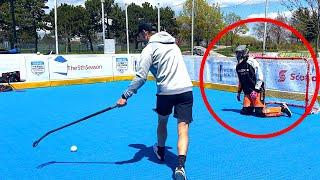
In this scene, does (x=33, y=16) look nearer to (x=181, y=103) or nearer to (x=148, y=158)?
(x=148, y=158)

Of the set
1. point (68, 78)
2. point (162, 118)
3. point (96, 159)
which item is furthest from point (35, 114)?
point (68, 78)

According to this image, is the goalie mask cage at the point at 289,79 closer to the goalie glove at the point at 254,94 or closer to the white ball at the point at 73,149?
the goalie glove at the point at 254,94

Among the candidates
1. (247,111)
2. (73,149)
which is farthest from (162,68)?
(247,111)

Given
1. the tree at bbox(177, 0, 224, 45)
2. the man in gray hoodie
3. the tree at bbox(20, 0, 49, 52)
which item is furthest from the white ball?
the tree at bbox(20, 0, 49, 52)

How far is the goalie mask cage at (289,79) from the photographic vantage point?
470 inches

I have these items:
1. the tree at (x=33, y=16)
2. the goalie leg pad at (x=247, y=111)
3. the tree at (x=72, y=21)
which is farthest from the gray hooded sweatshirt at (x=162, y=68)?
the tree at (x=72, y=21)

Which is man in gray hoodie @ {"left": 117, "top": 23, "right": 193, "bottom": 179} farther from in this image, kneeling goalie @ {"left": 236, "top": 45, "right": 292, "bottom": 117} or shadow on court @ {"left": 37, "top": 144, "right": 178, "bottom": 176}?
kneeling goalie @ {"left": 236, "top": 45, "right": 292, "bottom": 117}

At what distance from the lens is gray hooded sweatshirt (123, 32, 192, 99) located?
17.2 feet

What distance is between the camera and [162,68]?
5.27 m

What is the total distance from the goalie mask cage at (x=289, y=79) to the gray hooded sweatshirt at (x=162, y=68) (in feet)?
22.4

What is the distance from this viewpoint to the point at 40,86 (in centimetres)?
1862

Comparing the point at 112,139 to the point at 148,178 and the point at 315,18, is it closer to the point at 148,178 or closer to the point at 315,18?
the point at 148,178

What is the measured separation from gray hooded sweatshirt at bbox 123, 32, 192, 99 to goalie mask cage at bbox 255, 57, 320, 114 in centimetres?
683

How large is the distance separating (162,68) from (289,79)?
8653mm
